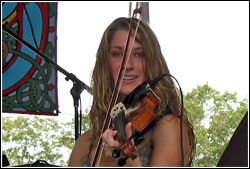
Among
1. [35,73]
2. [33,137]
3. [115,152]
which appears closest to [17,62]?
[35,73]

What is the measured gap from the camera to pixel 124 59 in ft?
6.95

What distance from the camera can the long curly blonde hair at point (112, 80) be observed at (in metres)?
2.16

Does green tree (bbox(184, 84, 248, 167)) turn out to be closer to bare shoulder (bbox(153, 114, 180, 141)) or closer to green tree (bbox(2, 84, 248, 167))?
green tree (bbox(2, 84, 248, 167))

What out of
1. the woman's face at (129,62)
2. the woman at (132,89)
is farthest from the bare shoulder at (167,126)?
the woman's face at (129,62)

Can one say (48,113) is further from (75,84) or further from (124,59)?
(124,59)

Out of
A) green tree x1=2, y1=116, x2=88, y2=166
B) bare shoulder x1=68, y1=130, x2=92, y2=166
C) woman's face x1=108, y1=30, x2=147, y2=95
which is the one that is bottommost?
green tree x1=2, y1=116, x2=88, y2=166

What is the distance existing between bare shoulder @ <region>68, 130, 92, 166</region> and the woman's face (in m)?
0.44

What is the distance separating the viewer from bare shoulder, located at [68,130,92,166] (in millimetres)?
2381

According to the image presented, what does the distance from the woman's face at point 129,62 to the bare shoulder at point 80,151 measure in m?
0.44

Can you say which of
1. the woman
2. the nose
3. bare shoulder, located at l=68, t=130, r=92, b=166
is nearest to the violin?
the woman

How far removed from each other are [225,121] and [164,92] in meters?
15.4

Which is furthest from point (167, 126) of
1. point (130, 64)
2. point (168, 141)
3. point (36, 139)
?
point (36, 139)

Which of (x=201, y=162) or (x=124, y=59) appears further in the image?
(x=201, y=162)

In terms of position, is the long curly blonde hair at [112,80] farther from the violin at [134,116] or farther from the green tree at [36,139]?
the green tree at [36,139]
